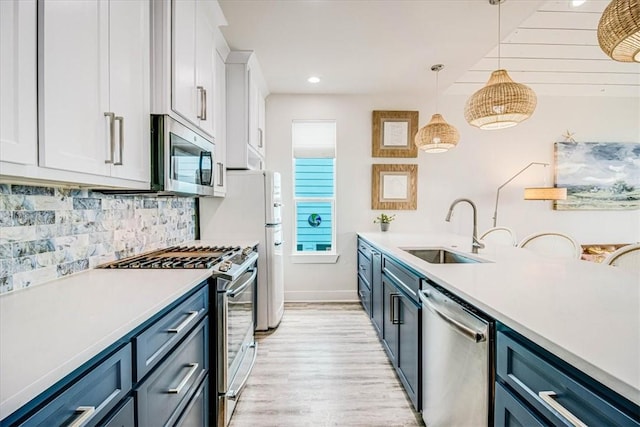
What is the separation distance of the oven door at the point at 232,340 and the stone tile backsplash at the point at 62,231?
64cm

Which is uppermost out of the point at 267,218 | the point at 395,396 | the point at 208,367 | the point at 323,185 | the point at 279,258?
the point at 323,185

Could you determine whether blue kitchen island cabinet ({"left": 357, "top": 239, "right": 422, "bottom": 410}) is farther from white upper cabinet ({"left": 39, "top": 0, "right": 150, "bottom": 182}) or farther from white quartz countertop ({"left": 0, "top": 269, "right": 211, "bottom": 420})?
white upper cabinet ({"left": 39, "top": 0, "right": 150, "bottom": 182})

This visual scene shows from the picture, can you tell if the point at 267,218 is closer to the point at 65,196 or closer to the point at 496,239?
the point at 65,196

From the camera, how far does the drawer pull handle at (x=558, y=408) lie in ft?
2.33

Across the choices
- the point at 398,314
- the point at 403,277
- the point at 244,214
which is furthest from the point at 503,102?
the point at 244,214

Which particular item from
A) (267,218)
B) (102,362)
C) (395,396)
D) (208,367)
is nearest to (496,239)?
(395,396)

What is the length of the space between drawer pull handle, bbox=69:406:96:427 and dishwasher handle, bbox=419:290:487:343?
1.12 metres

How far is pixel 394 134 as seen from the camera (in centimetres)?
418

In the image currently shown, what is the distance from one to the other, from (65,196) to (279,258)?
206cm

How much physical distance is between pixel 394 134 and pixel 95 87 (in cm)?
354

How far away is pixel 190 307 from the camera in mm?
1345

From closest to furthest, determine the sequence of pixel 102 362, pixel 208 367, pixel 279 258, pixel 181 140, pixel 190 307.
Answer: pixel 102 362
pixel 190 307
pixel 208 367
pixel 181 140
pixel 279 258

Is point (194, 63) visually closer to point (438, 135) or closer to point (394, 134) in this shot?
point (438, 135)

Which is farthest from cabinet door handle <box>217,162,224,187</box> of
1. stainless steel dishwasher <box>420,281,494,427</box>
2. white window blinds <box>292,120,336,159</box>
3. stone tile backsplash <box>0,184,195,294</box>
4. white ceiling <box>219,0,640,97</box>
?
stainless steel dishwasher <box>420,281,494,427</box>
